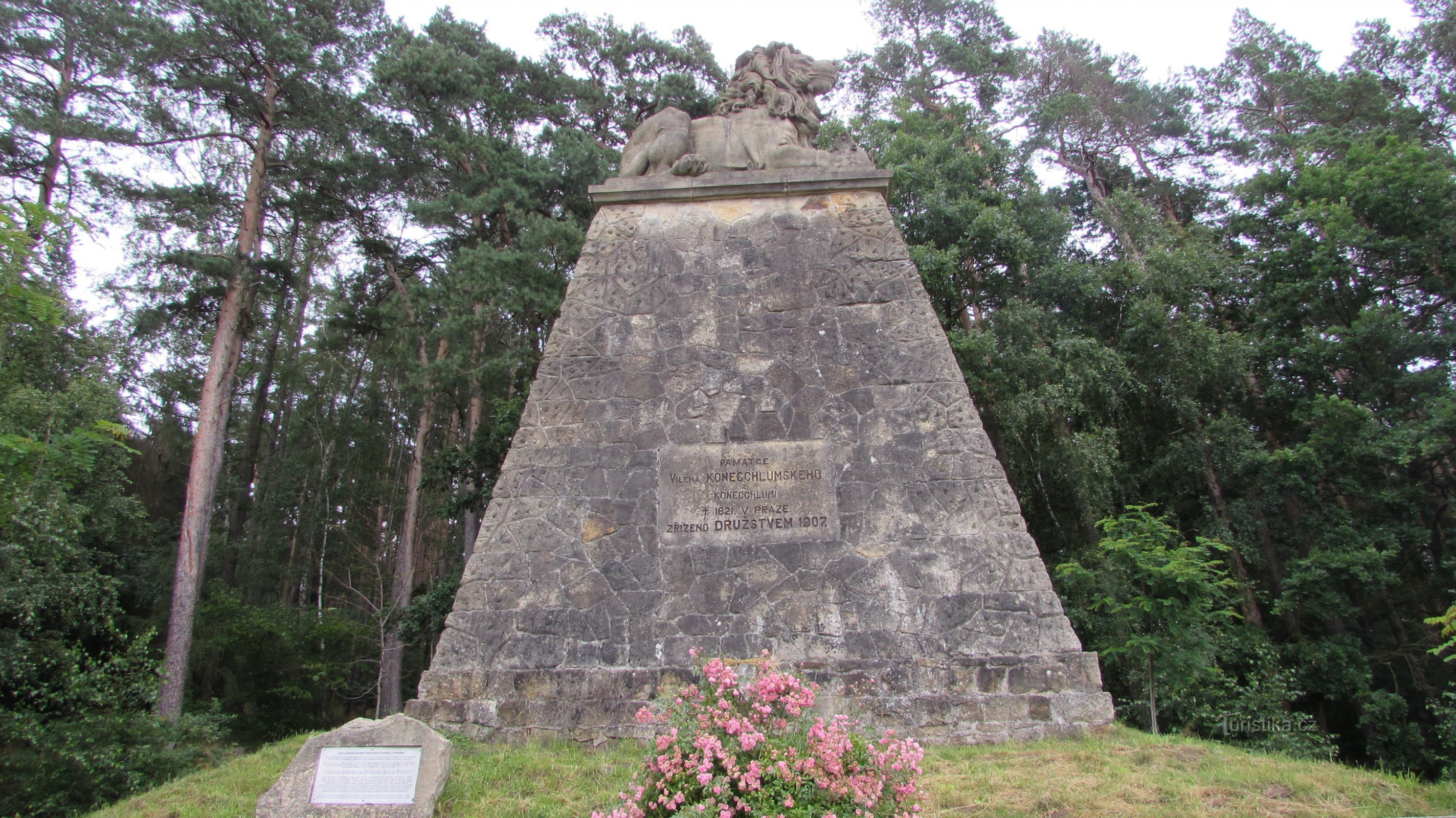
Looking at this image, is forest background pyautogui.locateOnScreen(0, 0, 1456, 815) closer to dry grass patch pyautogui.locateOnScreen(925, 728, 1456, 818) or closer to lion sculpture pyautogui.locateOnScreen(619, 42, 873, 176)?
dry grass patch pyautogui.locateOnScreen(925, 728, 1456, 818)

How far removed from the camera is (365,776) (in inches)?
162

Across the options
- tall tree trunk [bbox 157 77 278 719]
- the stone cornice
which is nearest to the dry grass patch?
the stone cornice

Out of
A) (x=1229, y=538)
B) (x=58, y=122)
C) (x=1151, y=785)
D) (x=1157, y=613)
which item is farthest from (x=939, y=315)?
(x=58, y=122)

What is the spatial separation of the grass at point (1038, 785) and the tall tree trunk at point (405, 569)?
7850 mm

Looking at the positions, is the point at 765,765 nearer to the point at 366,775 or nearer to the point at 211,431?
the point at 366,775

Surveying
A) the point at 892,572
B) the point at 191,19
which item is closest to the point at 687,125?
the point at 892,572

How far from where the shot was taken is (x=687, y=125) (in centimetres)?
843

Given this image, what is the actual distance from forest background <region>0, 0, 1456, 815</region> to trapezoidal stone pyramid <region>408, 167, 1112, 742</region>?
7.24 feet

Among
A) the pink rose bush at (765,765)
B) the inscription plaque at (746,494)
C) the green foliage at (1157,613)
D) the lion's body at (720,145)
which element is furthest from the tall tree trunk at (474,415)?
the pink rose bush at (765,765)

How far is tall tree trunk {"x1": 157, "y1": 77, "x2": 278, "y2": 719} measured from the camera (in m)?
11.5

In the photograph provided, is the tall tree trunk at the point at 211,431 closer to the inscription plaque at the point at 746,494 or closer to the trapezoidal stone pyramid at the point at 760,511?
the trapezoidal stone pyramid at the point at 760,511

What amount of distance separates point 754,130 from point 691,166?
868 millimetres

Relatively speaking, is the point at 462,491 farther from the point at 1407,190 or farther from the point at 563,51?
the point at 1407,190

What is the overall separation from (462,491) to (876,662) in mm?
9247
